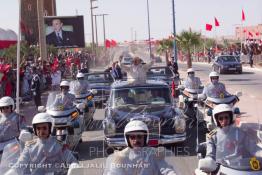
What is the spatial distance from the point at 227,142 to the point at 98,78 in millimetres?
16796

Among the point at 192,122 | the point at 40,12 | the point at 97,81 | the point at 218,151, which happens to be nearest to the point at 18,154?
the point at 218,151

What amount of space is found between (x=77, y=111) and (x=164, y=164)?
25.6ft

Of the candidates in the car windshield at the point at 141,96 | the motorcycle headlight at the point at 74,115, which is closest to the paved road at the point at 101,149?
the motorcycle headlight at the point at 74,115

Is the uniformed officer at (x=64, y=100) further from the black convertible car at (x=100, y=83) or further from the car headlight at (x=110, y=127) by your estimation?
the black convertible car at (x=100, y=83)

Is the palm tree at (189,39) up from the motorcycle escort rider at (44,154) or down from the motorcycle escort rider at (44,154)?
up

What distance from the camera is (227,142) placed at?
6.61 meters

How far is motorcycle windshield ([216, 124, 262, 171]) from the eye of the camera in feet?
20.1

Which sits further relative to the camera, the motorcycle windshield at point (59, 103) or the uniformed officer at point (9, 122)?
the motorcycle windshield at point (59, 103)

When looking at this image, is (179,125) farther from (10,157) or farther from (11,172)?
(11,172)

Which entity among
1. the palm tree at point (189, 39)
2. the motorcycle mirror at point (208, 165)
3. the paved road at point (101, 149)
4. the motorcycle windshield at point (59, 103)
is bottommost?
the paved road at point (101, 149)

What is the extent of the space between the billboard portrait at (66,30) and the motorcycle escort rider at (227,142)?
49669mm

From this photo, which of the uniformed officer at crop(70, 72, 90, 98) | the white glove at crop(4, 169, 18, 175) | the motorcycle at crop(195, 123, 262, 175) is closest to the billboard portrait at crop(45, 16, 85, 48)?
the uniformed officer at crop(70, 72, 90, 98)

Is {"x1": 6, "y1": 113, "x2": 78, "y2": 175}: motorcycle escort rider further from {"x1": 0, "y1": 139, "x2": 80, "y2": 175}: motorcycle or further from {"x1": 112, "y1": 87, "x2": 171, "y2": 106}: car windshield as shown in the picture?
{"x1": 112, "y1": 87, "x2": 171, "y2": 106}: car windshield

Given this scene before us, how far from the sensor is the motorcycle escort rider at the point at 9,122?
376 inches
